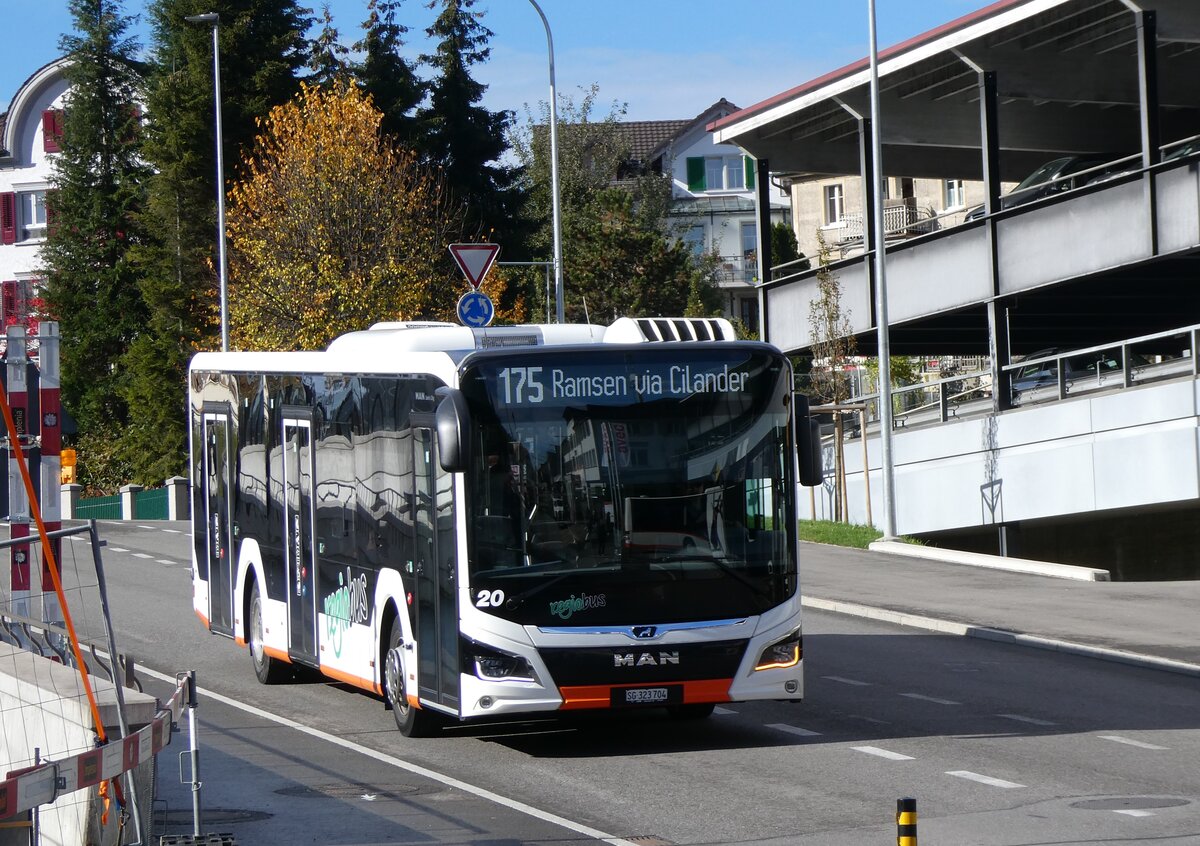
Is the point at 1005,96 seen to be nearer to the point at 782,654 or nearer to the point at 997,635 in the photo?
the point at 997,635

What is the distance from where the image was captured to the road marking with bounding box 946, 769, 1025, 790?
34.8 feet

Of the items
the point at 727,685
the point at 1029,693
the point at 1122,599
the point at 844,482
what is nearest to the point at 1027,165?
the point at 844,482

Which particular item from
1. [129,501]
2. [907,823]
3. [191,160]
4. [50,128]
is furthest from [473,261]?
[50,128]

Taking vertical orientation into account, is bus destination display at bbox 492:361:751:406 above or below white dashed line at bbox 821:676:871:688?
above

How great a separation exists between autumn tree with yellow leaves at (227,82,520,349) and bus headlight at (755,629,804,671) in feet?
84.0

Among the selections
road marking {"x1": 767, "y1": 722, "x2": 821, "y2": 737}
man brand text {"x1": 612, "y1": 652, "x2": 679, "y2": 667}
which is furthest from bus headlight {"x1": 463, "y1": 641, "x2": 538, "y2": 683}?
road marking {"x1": 767, "y1": 722, "x2": 821, "y2": 737}

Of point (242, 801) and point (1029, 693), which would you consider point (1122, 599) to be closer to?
point (1029, 693)

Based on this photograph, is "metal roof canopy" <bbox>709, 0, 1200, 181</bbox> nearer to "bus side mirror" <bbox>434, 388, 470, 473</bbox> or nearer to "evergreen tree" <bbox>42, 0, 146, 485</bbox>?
"bus side mirror" <bbox>434, 388, 470, 473</bbox>

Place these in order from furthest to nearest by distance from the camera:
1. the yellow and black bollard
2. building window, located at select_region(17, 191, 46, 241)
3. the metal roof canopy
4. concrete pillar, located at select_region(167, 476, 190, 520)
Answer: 1. building window, located at select_region(17, 191, 46, 241)
2. concrete pillar, located at select_region(167, 476, 190, 520)
3. the metal roof canopy
4. the yellow and black bollard

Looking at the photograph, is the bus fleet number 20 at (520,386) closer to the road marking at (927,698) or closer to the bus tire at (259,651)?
the road marking at (927,698)

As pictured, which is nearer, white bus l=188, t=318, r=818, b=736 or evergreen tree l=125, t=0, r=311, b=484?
white bus l=188, t=318, r=818, b=736

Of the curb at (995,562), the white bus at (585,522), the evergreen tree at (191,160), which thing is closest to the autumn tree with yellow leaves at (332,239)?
the curb at (995,562)

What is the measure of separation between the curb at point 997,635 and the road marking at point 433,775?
25.5 ft

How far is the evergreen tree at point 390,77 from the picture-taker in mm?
58188
